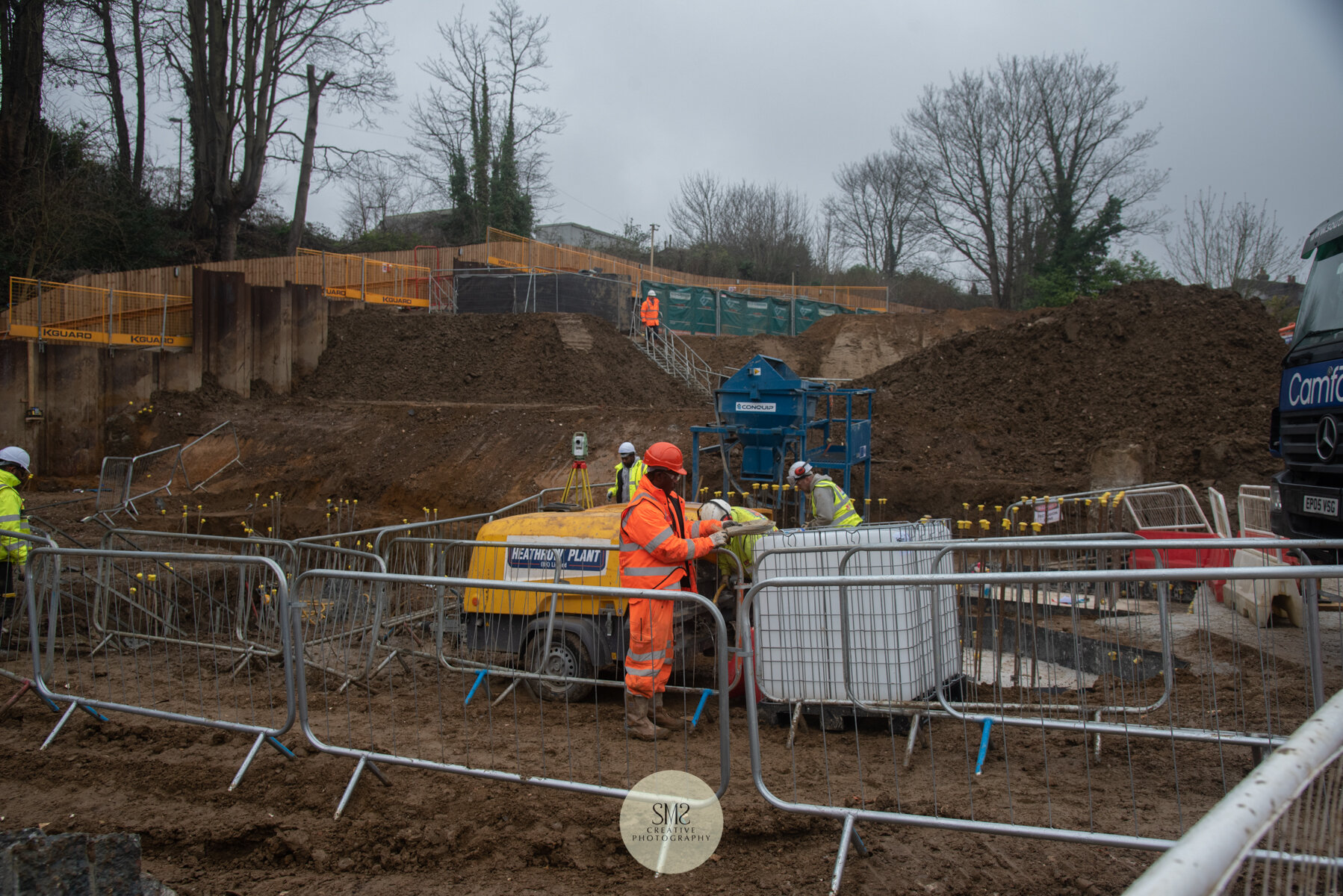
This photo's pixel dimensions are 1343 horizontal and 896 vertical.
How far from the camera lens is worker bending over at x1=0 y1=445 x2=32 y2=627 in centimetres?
684

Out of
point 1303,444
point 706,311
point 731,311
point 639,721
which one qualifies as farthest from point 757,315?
point 639,721

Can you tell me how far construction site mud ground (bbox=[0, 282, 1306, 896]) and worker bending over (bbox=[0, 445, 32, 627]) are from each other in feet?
4.27

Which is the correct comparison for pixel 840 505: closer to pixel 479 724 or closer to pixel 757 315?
pixel 479 724

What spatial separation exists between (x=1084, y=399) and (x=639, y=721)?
14810 millimetres

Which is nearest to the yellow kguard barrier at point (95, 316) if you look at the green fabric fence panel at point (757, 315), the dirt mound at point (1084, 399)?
the dirt mound at point (1084, 399)

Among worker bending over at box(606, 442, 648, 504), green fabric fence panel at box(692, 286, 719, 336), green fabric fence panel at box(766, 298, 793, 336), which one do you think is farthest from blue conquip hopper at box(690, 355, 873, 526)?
green fabric fence panel at box(766, 298, 793, 336)

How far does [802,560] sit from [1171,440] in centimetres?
1211

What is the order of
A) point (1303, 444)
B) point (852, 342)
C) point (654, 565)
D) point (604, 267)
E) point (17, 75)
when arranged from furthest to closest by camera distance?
point (604, 267) → point (852, 342) → point (17, 75) → point (1303, 444) → point (654, 565)

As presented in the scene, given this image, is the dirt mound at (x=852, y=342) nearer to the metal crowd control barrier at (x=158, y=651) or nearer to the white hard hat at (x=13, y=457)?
the metal crowd control barrier at (x=158, y=651)

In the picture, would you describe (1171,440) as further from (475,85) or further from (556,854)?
(475,85)

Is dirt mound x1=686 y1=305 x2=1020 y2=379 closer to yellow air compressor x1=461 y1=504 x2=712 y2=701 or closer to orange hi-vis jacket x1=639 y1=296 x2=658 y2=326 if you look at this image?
orange hi-vis jacket x1=639 y1=296 x2=658 y2=326

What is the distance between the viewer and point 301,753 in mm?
4965

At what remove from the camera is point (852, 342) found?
3153 cm

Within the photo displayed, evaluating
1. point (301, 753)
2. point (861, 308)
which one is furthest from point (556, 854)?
point (861, 308)
